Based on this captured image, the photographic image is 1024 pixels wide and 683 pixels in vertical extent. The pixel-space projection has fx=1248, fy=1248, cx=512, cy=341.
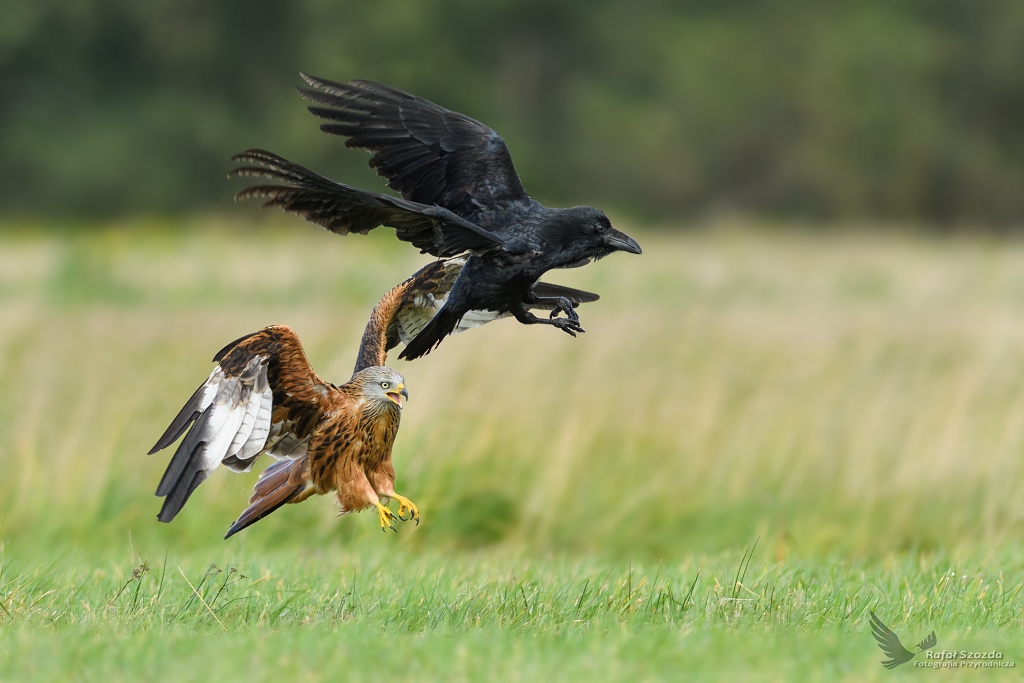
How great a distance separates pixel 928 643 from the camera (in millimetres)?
4469

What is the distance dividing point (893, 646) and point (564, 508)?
397 cm

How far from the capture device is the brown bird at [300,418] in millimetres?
4660

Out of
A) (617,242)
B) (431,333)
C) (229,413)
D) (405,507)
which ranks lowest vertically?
(405,507)

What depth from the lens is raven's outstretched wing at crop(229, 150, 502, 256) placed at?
4.45 metres

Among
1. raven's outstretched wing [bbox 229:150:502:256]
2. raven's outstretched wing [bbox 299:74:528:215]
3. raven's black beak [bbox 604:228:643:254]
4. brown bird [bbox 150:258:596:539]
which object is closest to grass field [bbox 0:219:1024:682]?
brown bird [bbox 150:258:596:539]

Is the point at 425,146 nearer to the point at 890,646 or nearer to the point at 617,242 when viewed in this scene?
the point at 617,242

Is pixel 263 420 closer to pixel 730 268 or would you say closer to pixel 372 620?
pixel 372 620

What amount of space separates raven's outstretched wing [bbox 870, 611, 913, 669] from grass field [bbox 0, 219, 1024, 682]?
55mm

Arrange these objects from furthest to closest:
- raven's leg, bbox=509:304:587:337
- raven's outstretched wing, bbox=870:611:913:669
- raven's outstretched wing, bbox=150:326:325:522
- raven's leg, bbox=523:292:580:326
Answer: raven's leg, bbox=523:292:580:326 → raven's leg, bbox=509:304:587:337 → raven's outstretched wing, bbox=150:326:325:522 → raven's outstretched wing, bbox=870:611:913:669

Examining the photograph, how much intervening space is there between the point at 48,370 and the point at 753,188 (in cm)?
2510

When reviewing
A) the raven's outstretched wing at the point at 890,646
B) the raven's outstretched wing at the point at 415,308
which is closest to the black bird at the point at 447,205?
the raven's outstretched wing at the point at 415,308

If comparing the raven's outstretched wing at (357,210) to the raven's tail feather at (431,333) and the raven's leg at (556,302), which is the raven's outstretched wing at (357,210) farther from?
the raven's leg at (556,302)

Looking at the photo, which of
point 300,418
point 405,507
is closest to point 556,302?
point 405,507

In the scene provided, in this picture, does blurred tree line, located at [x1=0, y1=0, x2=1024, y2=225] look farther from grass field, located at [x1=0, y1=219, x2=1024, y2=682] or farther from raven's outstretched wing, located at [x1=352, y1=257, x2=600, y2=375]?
raven's outstretched wing, located at [x1=352, y1=257, x2=600, y2=375]
